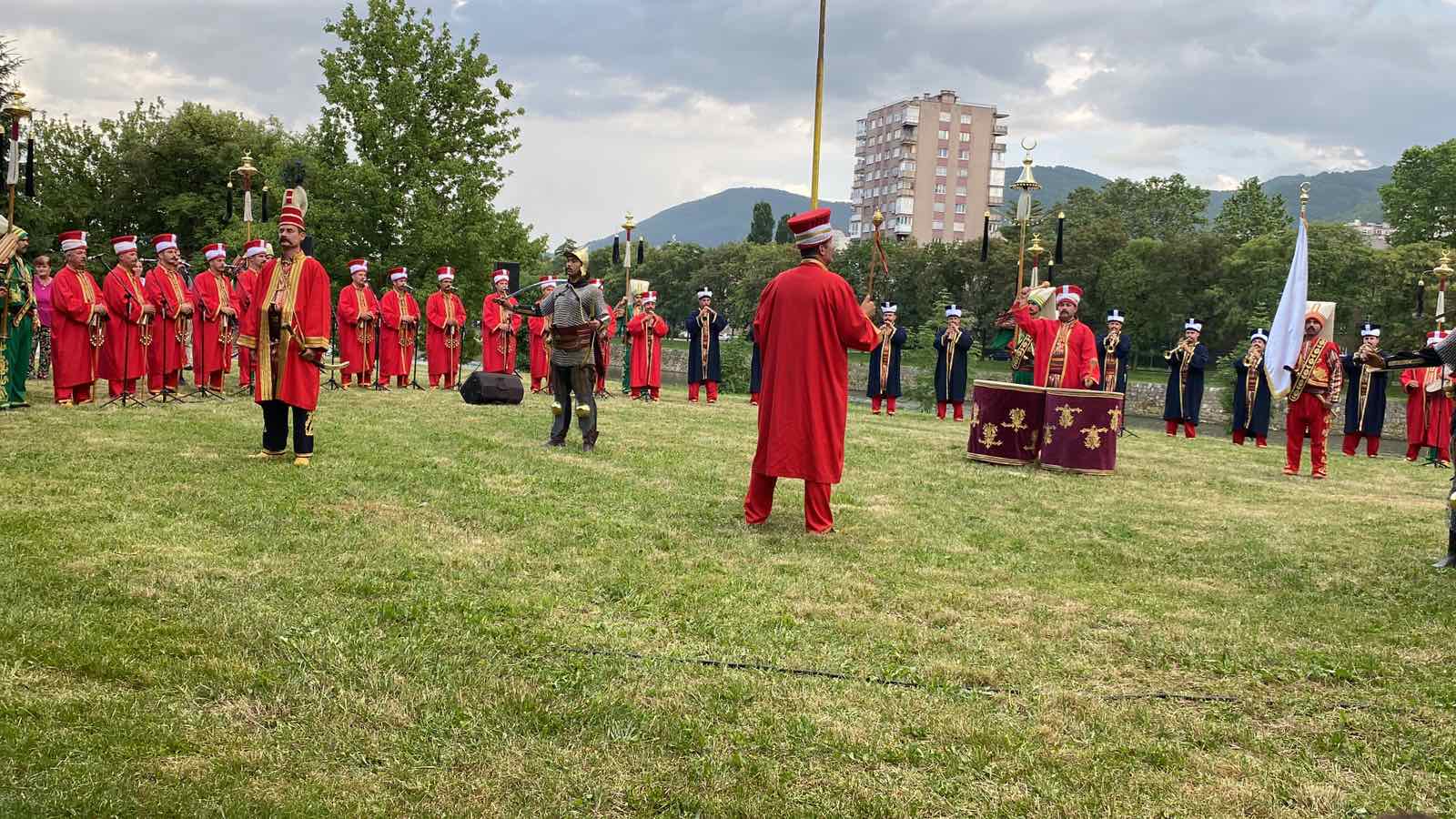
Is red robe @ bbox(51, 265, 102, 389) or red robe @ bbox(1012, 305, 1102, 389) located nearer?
red robe @ bbox(1012, 305, 1102, 389)

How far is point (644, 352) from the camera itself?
21156 mm

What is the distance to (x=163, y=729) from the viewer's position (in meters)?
3.80

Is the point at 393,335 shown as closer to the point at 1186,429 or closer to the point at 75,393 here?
the point at 75,393

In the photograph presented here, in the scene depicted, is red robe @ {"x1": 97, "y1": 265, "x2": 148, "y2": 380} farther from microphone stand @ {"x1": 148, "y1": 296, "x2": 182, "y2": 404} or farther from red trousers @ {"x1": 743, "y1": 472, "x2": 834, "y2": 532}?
red trousers @ {"x1": 743, "y1": 472, "x2": 834, "y2": 532}

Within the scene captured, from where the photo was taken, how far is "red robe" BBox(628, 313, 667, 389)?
2114cm

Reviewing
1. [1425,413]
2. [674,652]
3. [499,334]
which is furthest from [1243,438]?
[674,652]

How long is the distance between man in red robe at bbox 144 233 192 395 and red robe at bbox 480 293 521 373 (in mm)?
6522

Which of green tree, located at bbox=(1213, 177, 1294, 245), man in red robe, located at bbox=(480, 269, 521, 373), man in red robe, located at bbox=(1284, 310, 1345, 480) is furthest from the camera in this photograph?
green tree, located at bbox=(1213, 177, 1294, 245)

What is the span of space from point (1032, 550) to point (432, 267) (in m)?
30.0

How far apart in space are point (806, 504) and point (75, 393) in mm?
11128

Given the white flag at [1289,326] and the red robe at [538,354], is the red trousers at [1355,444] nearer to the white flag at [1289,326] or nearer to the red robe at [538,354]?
the white flag at [1289,326]

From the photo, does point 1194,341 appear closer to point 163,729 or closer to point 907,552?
point 907,552

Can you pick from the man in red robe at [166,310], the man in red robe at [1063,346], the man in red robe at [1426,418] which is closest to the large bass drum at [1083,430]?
the man in red robe at [1063,346]

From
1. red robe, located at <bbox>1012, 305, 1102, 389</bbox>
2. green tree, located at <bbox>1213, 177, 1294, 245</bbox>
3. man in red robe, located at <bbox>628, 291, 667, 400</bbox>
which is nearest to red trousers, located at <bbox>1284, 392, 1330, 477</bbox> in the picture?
red robe, located at <bbox>1012, 305, 1102, 389</bbox>
